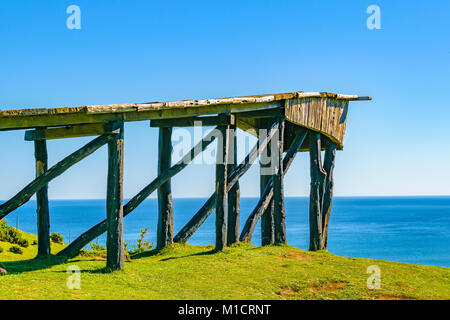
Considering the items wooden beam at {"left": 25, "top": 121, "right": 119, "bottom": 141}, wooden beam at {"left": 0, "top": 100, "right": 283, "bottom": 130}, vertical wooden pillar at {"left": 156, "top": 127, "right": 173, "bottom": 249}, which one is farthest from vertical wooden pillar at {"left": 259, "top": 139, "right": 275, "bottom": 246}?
wooden beam at {"left": 25, "top": 121, "right": 119, "bottom": 141}

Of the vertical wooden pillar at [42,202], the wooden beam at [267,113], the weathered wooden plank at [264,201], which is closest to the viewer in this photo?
the vertical wooden pillar at [42,202]

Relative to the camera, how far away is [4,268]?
11195 mm

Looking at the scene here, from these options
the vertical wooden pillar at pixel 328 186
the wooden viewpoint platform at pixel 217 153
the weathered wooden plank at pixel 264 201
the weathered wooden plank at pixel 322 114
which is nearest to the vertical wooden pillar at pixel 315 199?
the wooden viewpoint platform at pixel 217 153

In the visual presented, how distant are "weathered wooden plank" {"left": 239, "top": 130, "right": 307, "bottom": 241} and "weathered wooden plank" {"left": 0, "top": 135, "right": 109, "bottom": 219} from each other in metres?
4.81

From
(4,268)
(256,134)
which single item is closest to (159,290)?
(4,268)

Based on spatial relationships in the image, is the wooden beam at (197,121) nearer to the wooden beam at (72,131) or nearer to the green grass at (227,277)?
the wooden beam at (72,131)

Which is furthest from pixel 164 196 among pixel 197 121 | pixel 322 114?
pixel 322 114

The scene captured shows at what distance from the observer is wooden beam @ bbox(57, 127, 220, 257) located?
12.2 meters

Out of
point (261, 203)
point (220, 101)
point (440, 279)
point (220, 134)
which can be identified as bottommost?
point (440, 279)

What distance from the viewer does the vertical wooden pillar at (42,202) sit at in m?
12.6

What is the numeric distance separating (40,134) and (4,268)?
316 cm

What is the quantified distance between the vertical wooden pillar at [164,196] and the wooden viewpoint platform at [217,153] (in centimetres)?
3

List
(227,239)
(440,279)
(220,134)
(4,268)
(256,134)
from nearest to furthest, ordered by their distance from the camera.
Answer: (4,268)
(440,279)
(220,134)
(227,239)
(256,134)
